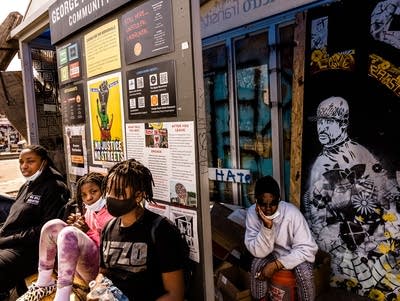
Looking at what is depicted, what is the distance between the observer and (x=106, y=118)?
2.99 meters

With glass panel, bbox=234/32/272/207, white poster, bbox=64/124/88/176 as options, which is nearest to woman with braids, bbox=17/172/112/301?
white poster, bbox=64/124/88/176

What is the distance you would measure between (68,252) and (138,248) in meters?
0.60

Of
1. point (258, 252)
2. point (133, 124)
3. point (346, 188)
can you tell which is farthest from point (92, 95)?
point (346, 188)

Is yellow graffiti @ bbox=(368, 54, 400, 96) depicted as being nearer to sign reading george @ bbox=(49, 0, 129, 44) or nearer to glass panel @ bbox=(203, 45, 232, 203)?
glass panel @ bbox=(203, 45, 232, 203)

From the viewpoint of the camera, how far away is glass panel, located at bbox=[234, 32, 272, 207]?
165 inches

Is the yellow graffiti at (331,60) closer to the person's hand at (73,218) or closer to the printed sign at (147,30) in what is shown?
the printed sign at (147,30)

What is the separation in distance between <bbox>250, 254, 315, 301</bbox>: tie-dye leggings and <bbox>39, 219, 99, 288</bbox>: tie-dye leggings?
128 cm

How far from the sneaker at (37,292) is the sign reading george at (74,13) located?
2124mm

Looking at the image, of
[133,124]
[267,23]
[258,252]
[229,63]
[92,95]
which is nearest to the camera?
[133,124]

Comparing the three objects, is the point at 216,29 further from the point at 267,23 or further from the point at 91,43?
the point at 91,43

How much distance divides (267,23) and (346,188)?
6.75 ft

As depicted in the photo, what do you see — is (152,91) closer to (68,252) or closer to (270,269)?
(68,252)

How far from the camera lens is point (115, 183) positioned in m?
2.19

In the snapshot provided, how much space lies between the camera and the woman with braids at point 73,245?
2.38 meters
